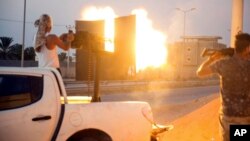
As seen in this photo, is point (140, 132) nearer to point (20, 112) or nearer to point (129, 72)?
point (20, 112)

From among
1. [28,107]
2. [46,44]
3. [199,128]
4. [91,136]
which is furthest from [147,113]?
[199,128]

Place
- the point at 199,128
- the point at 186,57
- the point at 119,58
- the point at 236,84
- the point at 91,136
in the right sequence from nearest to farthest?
1. the point at 236,84
2. the point at 91,136
3. the point at 119,58
4. the point at 199,128
5. the point at 186,57

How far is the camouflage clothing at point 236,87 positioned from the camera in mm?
4992

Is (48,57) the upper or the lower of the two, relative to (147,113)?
upper

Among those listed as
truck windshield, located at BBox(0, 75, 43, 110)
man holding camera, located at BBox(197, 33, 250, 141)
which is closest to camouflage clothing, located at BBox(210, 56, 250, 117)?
man holding camera, located at BBox(197, 33, 250, 141)

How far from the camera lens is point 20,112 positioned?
532 cm

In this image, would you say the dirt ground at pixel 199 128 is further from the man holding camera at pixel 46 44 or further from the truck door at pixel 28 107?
the truck door at pixel 28 107

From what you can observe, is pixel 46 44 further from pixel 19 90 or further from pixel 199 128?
pixel 199 128

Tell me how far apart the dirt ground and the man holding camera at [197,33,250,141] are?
3.42 metres

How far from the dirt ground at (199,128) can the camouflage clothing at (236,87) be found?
11.3 ft

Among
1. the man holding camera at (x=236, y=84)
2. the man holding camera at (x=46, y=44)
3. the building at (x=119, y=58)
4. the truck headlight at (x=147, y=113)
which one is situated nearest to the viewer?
the man holding camera at (x=236, y=84)

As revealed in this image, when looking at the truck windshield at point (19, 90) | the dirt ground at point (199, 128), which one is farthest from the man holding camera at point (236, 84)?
Answer: the dirt ground at point (199, 128)

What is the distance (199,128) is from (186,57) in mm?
54302

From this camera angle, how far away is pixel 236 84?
16.4ft
